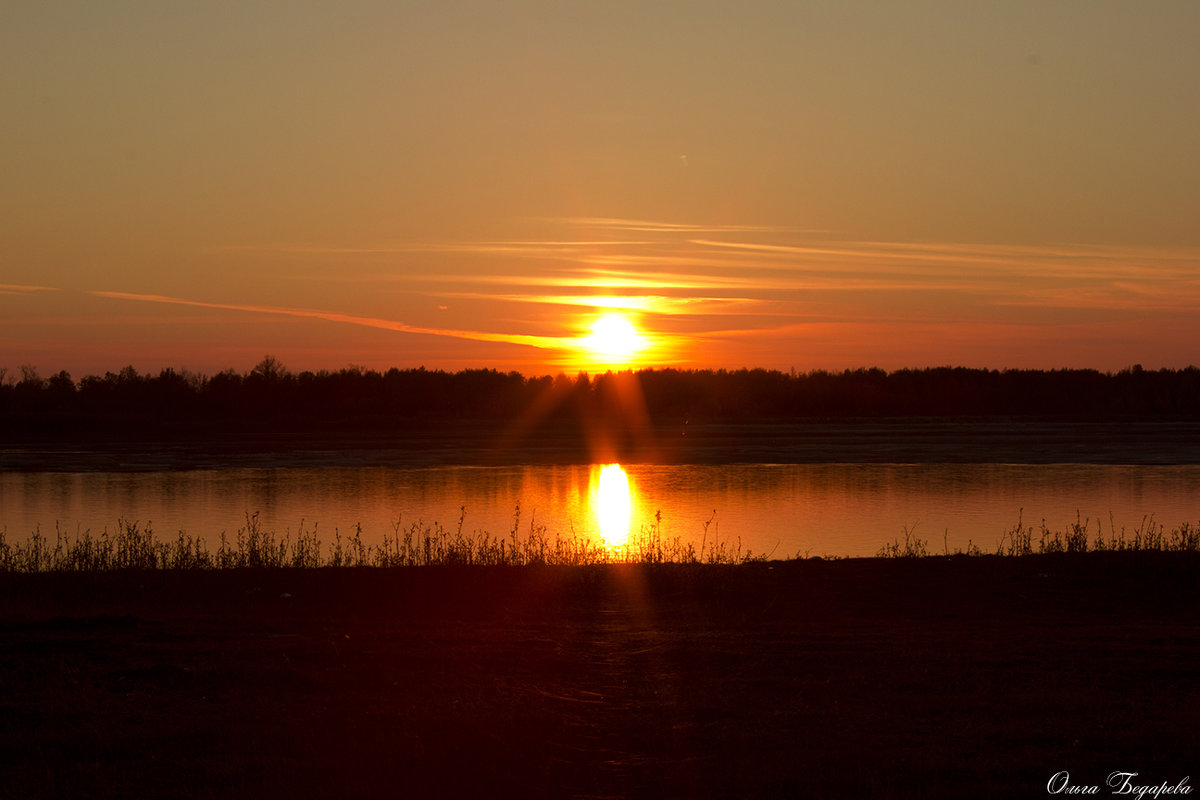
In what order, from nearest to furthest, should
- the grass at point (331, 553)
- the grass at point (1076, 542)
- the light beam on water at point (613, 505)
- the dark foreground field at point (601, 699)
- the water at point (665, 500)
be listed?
the dark foreground field at point (601, 699) < the grass at point (331, 553) < the grass at point (1076, 542) < the light beam on water at point (613, 505) < the water at point (665, 500)

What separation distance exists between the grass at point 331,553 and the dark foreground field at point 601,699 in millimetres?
4119

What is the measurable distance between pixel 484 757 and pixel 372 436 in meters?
63.4

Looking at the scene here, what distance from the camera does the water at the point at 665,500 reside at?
25.7 m

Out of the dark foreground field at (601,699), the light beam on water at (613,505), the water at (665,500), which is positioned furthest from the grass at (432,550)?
the dark foreground field at (601,699)

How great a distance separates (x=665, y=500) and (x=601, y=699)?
23.8 metres

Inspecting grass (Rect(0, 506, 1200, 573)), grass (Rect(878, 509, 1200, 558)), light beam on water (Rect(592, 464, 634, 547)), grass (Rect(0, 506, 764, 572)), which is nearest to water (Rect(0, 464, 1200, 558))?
light beam on water (Rect(592, 464, 634, 547))

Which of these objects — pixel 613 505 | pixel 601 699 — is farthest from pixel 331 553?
pixel 601 699

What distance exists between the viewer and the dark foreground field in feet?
23.4

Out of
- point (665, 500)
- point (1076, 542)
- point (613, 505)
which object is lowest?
point (1076, 542)

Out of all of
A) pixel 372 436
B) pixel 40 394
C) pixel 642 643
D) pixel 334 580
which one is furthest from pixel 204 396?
pixel 642 643

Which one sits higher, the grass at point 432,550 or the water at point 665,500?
the water at point 665,500

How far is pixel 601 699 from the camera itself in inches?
351

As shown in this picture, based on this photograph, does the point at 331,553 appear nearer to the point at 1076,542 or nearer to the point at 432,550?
the point at 432,550

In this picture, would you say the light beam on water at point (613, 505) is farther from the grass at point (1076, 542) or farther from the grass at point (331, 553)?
the grass at point (1076, 542)
